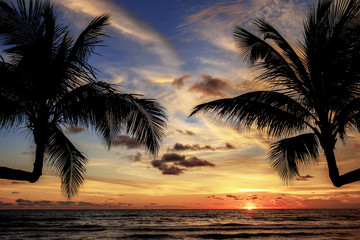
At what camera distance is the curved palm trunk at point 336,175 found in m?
4.14

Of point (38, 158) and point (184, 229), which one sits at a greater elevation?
point (38, 158)

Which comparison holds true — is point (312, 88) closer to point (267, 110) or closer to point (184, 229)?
point (267, 110)

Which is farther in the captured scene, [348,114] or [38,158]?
[348,114]

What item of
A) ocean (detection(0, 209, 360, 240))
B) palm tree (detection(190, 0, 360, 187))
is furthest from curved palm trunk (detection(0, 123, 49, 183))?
ocean (detection(0, 209, 360, 240))

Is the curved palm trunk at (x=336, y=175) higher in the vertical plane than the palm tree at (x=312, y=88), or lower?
lower

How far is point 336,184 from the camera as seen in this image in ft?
15.2

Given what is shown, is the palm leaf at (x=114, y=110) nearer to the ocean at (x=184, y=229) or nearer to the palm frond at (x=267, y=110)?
the palm frond at (x=267, y=110)

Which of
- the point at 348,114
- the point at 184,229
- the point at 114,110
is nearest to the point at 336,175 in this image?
the point at 348,114

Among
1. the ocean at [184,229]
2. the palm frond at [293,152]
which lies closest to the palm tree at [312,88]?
the palm frond at [293,152]

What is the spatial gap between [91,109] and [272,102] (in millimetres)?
3822

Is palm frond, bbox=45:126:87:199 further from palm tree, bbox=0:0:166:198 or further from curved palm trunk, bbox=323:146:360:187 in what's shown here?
curved palm trunk, bbox=323:146:360:187

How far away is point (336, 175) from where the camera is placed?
468 centimetres

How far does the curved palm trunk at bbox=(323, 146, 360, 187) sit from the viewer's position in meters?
4.14

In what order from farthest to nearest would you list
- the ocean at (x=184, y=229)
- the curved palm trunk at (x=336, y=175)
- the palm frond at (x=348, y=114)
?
the ocean at (x=184, y=229) → the palm frond at (x=348, y=114) → the curved palm trunk at (x=336, y=175)
